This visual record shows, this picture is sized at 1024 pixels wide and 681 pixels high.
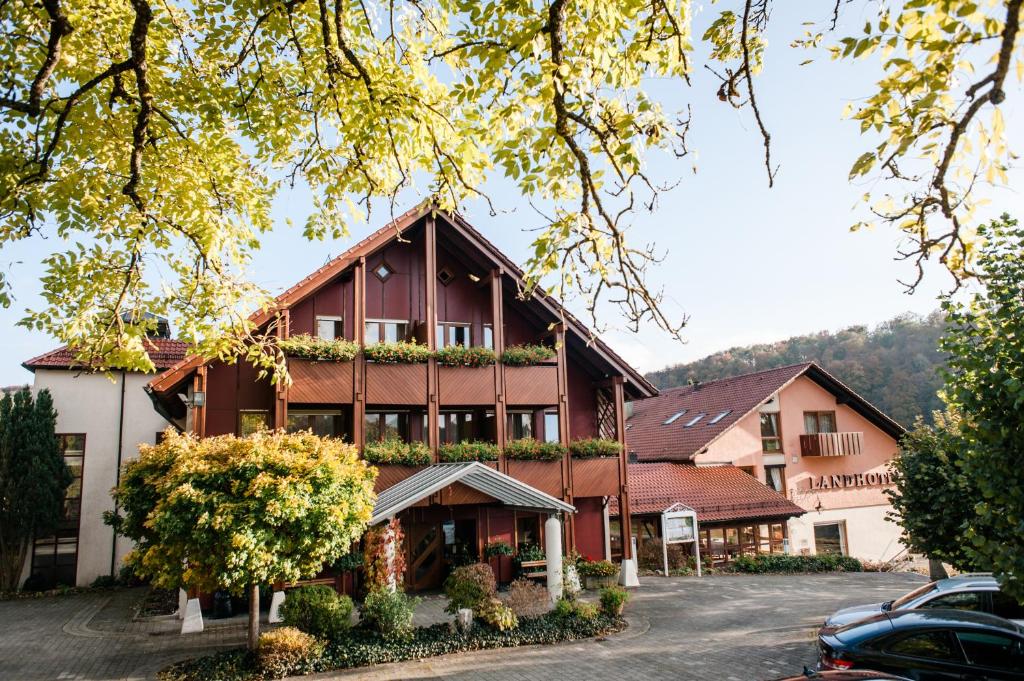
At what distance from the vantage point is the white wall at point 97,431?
23.4 m

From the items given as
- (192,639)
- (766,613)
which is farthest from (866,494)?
(192,639)

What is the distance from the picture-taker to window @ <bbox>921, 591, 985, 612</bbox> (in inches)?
463

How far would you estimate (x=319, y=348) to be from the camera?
18562mm

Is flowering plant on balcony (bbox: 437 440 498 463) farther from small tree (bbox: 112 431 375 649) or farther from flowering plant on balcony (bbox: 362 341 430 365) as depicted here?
small tree (bbox: 112 431 375 649)

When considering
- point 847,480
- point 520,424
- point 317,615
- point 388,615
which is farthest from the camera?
point 847,480

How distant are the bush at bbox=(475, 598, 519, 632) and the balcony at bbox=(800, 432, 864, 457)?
2071 cm

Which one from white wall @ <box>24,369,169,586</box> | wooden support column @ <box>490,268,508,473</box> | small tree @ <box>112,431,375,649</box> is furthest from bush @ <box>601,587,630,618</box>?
white wall @ <box>24,369,169,586</box>

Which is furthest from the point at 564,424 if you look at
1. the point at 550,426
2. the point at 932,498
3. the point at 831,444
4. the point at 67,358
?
the point at 67,358

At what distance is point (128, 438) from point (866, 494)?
31.2 meters

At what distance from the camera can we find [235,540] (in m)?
11.5

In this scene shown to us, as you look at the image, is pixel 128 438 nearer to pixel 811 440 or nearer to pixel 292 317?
pixel 292 317

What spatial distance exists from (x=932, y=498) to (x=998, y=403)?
1076 cm

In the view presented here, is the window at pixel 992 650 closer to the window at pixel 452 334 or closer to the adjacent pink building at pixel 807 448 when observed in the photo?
the window at pixel 452 334

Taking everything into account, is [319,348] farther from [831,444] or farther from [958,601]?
[831,444]
